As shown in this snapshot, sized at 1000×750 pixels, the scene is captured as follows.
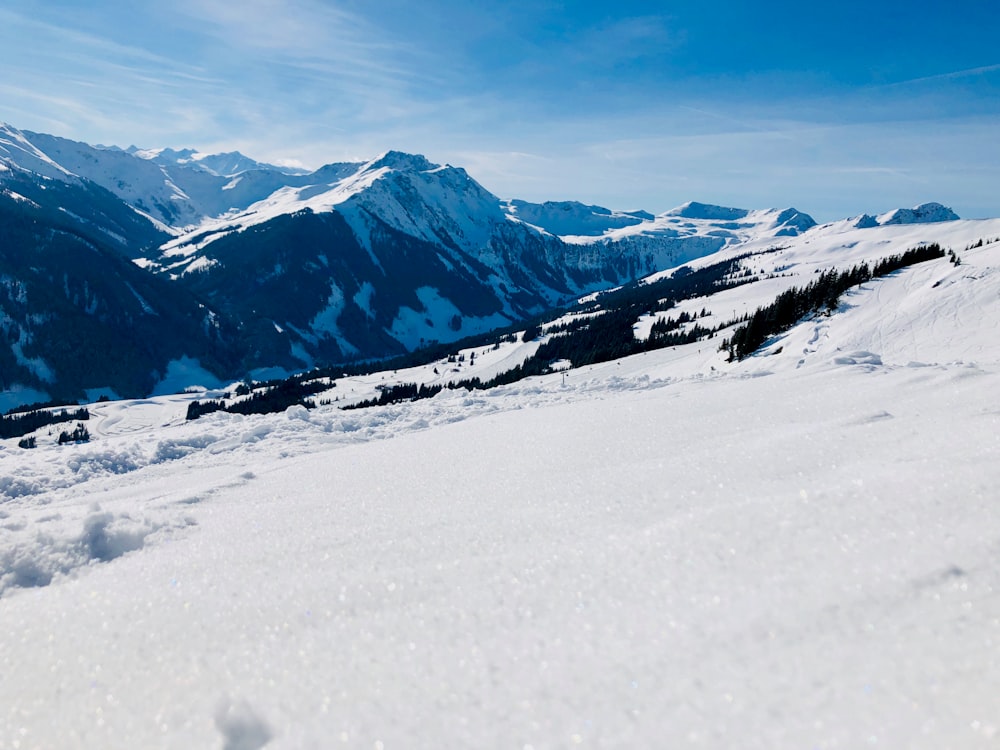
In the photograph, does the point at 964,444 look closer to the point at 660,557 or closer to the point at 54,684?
the point at 660,557

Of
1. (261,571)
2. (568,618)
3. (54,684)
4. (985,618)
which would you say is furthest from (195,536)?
(985,618)

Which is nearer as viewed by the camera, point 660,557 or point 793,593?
point 793,593

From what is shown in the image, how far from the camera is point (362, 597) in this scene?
4.54 meters

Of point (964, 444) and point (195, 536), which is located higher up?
point (964, 444)

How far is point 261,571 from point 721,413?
8236 millimetres

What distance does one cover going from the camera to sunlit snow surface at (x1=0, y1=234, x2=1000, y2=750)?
10.1 ft

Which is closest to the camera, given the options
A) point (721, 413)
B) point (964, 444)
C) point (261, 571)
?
point (261, 571)

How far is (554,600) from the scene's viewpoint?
4.22 m

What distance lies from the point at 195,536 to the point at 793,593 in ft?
20.9

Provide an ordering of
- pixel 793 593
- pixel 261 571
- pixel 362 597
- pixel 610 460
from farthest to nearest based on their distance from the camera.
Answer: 1. pixel 610 460
2. pixel 261 571
3. pixel 362 597
4. pixel 793 593

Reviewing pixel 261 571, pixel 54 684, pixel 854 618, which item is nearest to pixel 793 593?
pixel 854 618

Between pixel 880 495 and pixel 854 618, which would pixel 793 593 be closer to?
pixel 854 618

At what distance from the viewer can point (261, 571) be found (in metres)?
5.14

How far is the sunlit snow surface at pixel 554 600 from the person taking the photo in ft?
10.1
